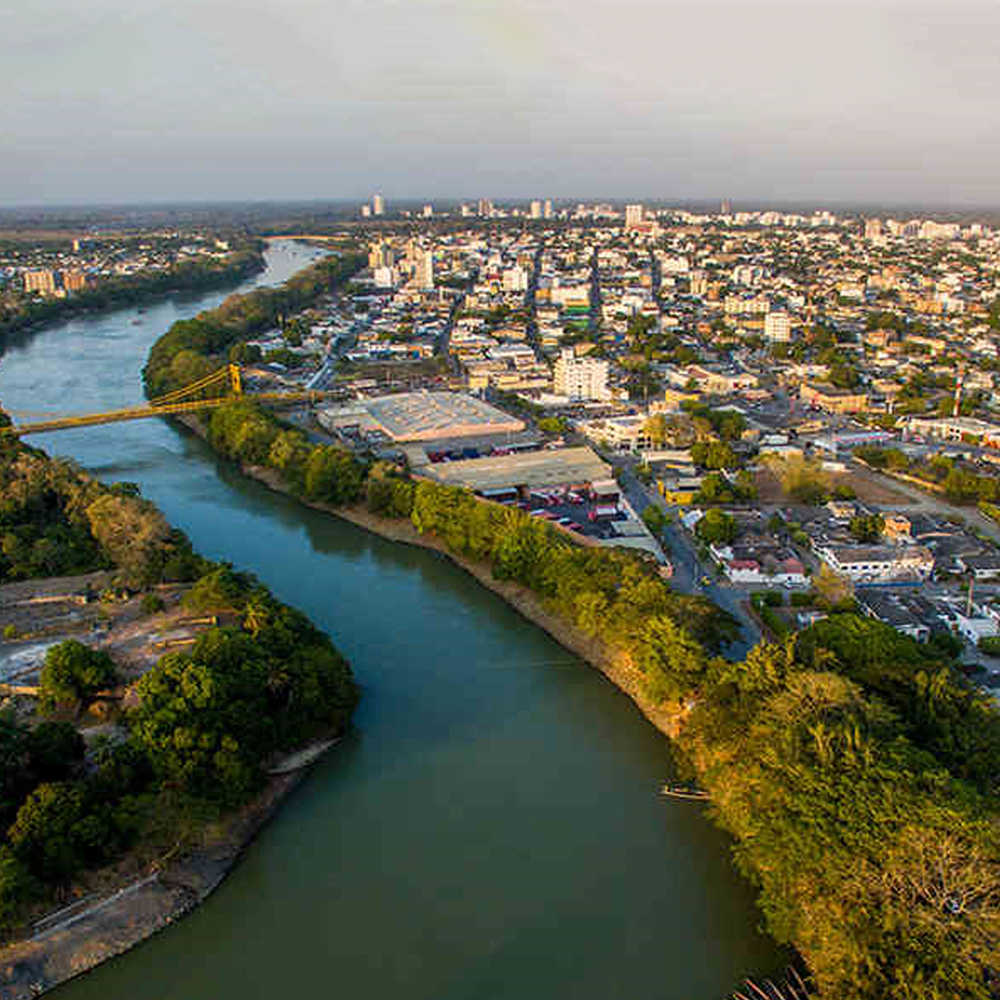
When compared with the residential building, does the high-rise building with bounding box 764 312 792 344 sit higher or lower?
higher

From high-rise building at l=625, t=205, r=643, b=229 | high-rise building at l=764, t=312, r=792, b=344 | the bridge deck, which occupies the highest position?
high-rise building at l=625, t=205, r=643, b=229

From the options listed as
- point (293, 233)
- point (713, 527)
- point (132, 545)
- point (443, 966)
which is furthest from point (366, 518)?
point (293, 233)

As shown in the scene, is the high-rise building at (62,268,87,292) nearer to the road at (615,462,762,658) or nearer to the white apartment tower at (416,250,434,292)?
the white apartment tower at (416,250,434,292)

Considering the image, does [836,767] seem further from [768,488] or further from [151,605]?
[768,488]

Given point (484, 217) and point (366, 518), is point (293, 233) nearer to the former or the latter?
point (484, 217)

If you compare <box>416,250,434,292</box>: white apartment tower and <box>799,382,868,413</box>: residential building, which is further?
<box>416,250,434,292</box>: white apartment tower

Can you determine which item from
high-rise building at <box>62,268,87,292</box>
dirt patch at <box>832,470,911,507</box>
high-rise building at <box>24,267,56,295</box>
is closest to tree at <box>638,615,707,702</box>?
dirt patch at <box>832,470,911,507</box>

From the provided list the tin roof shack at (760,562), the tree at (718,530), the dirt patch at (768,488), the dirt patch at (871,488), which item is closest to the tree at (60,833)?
the tin roof shack at (760,562)

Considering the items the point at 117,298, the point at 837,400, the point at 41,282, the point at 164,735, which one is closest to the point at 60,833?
the point at 164,735
